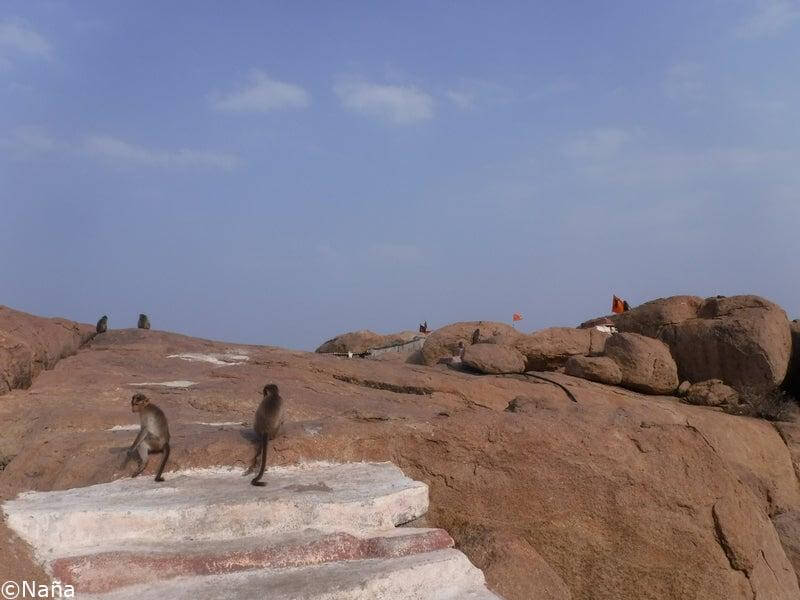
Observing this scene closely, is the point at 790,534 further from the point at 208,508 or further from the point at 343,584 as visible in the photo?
the point at 208,508

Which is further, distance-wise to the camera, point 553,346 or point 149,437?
point 553,346

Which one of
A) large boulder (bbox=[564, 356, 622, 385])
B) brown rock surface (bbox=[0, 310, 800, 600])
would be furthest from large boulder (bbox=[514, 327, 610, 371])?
brown rock surface (bbox=[0, 310, 800, 600])

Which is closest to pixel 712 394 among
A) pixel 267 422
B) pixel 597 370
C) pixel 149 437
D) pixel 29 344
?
pixel 597 370

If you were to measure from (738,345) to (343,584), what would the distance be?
15.5 meters

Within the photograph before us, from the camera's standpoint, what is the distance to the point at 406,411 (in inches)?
389

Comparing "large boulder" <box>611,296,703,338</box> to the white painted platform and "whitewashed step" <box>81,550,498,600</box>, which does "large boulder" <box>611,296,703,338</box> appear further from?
"whitewashed step" <box>81,550,498,600</box>

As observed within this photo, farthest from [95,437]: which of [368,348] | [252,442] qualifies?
[368,348]

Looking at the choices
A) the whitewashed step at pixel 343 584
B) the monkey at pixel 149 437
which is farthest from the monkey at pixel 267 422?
the whitewashed step at pixel 343 584

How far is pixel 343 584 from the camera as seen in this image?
5574mm

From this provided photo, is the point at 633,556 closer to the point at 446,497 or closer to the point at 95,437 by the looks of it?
the point at 446,497

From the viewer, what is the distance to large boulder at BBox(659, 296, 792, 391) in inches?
717

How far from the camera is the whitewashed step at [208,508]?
19.3 ft

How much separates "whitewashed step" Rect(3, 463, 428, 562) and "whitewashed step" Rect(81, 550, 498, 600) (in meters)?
0.53

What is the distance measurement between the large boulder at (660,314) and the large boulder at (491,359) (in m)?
5.33
